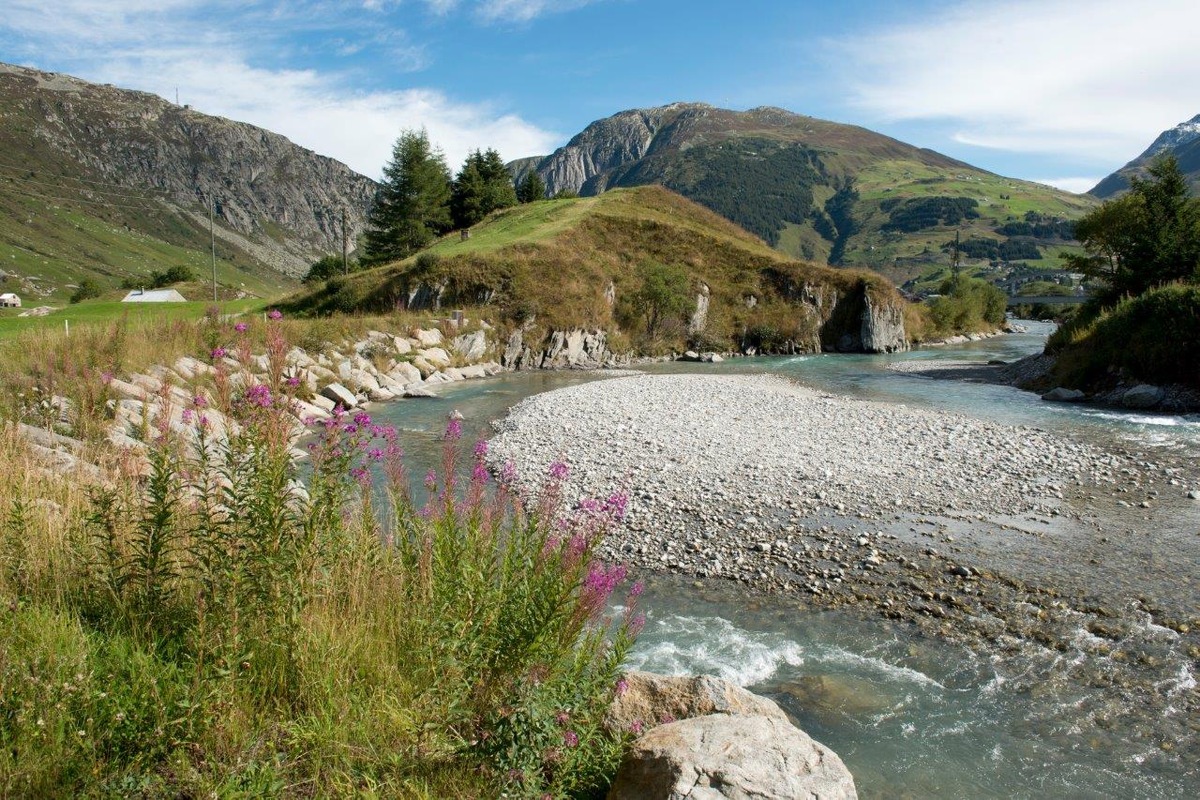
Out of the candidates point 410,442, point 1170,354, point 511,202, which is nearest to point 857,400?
point 1170,354

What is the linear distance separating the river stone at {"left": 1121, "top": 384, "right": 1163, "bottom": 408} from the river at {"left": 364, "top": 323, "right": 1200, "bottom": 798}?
49.9 ft

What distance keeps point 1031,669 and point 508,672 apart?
6.49 m

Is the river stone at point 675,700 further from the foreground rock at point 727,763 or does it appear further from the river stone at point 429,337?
the river stone at point 429,337

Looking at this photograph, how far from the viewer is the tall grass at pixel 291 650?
344 centimetres

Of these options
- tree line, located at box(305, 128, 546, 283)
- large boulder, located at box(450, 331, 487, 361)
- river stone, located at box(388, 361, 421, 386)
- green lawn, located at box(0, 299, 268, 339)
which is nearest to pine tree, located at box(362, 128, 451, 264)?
tree line, located at box(305, 128, 546, 283)

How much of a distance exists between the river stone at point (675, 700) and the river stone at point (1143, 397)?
83.1 feet

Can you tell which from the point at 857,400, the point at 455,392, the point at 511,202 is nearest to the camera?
the point at 857,400

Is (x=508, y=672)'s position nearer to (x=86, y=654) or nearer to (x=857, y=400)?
(x=86, y=654)

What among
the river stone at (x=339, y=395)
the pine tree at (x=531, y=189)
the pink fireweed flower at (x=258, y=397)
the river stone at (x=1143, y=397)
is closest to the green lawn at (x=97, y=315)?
the river stone at (x=339, y=395)

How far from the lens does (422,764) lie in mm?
3672

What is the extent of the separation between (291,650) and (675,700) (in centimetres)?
281

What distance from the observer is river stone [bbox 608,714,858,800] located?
12.0 feet

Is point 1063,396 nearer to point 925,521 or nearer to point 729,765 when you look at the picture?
point 925,521

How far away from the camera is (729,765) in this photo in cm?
377
